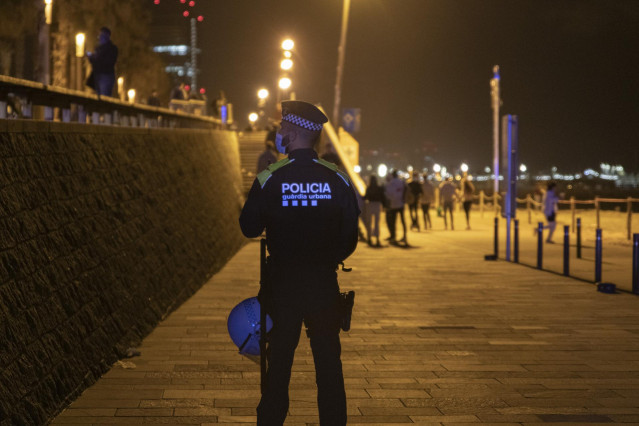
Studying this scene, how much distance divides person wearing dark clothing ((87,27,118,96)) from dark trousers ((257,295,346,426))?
12.3 meters

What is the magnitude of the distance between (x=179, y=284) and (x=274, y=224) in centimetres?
749

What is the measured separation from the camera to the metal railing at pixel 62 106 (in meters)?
9.11

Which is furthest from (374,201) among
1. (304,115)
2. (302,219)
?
(302,219)

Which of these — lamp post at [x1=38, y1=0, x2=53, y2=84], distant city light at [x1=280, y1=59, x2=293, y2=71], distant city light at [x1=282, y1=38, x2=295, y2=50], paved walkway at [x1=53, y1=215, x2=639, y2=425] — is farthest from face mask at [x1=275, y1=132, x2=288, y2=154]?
distant city light at [x1=280, y1=59, x2=293, y2=71]

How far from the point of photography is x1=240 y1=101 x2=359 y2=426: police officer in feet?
16.3

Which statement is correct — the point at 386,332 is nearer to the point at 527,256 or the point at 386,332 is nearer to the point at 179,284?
the point at 179,284

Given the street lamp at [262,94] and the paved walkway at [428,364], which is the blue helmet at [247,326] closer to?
the paved walkway at [428,364]

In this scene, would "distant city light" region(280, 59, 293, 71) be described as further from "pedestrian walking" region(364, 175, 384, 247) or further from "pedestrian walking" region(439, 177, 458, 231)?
"pedestrian walking" region(364, 175, 384, 247)

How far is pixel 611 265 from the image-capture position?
18.6 m

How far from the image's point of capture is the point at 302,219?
4988 millimetres

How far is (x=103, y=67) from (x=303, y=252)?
12.5 metres

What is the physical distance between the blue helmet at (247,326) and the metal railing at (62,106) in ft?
11.9

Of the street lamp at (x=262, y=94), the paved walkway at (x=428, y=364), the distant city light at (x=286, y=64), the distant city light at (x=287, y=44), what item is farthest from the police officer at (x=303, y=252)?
the street lamp at (x=262, y=94)

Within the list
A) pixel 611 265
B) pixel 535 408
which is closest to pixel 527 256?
pixel 611 265
